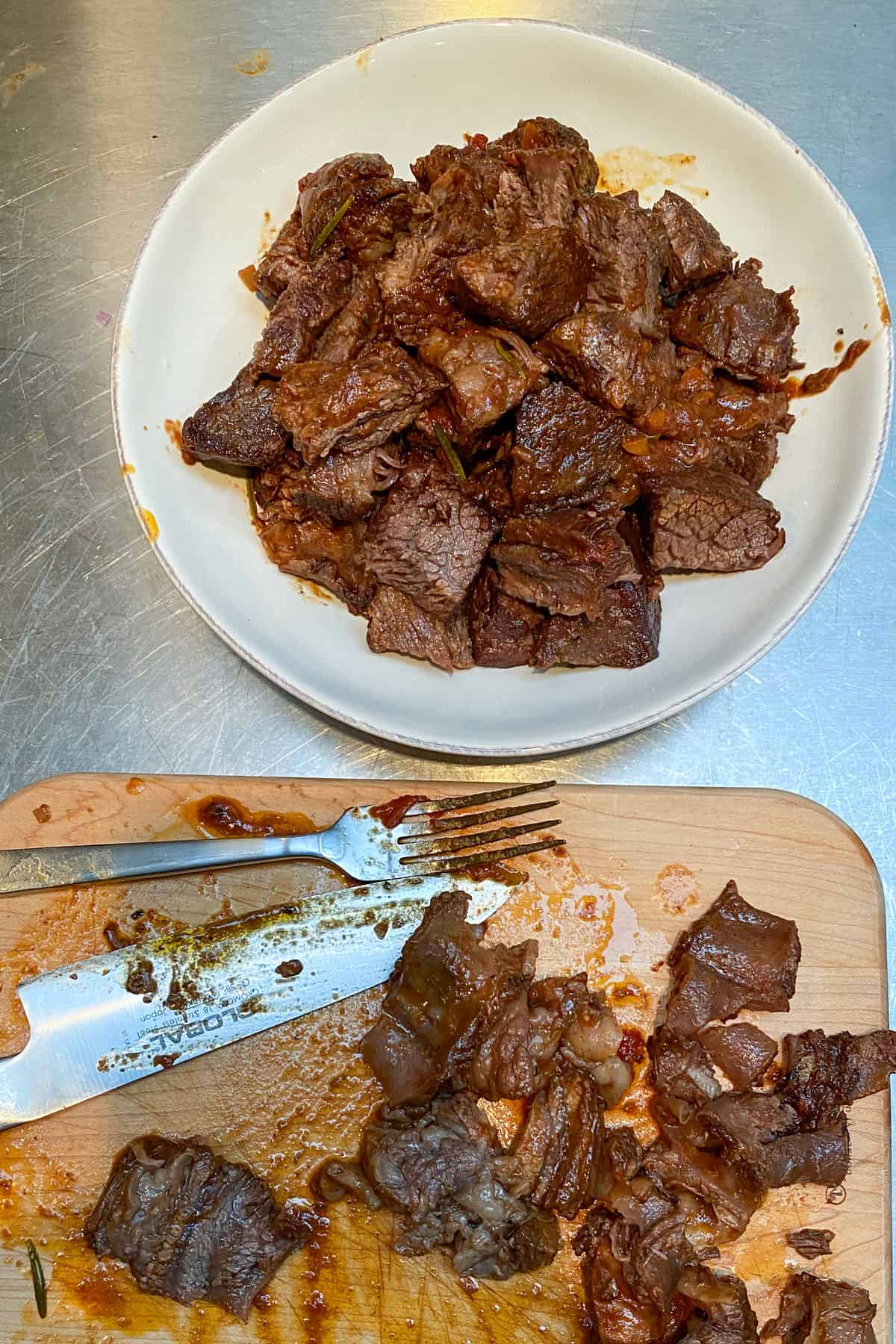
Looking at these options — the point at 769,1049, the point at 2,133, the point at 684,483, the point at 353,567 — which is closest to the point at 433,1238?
the point at 769,1049

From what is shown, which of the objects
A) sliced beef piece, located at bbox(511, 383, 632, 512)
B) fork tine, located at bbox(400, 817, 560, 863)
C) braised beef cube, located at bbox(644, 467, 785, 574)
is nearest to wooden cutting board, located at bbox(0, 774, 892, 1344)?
fork tine, located at bbox(400, 817, 560, 863)

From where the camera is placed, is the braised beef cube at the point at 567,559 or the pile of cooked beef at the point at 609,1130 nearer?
the braised beef cube at the point at 567,559

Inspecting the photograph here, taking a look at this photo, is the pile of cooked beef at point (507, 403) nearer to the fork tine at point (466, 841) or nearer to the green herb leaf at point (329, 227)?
the green herb leaf at point (329, 227)

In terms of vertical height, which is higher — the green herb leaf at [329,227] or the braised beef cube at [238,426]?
the green herb leaf at [329,227]

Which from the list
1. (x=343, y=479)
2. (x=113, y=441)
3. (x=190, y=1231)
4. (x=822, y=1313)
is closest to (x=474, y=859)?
(x=343, y=479)

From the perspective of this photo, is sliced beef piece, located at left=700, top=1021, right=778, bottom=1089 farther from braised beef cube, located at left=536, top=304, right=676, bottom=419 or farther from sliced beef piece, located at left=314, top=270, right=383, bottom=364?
sliced beef piece, located at left=314, top=270, right=383, bottom=364

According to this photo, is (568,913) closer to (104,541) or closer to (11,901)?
(11,901)

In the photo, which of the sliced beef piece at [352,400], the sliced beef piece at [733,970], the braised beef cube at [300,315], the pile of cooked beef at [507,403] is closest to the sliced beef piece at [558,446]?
the pile of cooked beef at [507,403]
